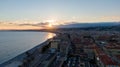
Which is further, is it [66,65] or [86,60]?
[86,60]

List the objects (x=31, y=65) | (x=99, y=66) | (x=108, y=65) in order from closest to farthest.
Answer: (x=108, y=65), (x=99, y=66), (x=31, y=65)

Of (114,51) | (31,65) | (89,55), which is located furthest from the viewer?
(114,51)

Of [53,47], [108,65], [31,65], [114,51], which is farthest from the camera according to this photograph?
[53,47]

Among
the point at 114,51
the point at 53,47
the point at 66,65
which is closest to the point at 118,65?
the point at 66,65

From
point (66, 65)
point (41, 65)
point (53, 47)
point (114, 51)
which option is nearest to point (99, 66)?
Result: point (66, 65)

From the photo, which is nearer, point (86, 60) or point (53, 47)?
point (86, 60)

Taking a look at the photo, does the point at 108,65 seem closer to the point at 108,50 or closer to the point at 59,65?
the point at 59,65

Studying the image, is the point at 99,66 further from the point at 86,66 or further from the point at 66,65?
the point at 66,65

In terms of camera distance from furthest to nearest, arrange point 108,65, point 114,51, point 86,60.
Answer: point 114,51
point 86,60
point 108,65
